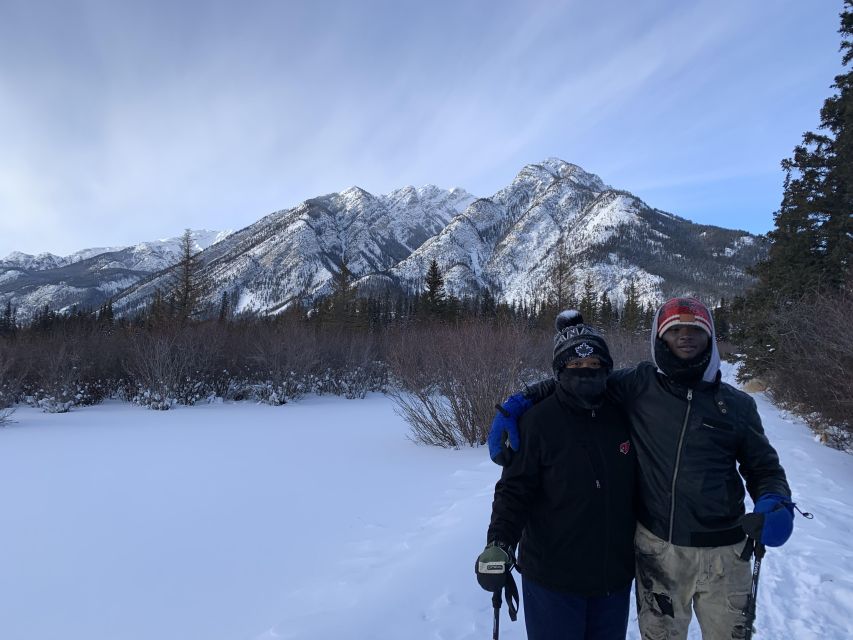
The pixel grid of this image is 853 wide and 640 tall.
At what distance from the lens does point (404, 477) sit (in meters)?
6.79

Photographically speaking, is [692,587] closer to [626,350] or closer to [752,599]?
[752,599]

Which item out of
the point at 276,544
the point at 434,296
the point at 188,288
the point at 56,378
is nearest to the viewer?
the point at 276,544

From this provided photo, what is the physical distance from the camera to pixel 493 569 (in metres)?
1.73

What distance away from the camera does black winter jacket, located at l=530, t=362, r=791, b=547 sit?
1929 millimetres

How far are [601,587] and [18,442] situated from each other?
11.0 m

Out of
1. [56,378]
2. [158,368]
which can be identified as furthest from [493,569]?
[56,378]

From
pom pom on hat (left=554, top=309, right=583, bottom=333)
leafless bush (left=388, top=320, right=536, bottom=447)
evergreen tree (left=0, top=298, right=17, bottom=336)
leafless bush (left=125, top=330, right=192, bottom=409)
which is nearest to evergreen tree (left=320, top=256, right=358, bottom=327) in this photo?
leafless bush (left=125, top=330, right=192, bottom=409)

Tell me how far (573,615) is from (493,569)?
47cm

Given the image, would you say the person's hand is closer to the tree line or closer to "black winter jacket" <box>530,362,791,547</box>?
"black winter jacket" <box>530,362,791,547</box>

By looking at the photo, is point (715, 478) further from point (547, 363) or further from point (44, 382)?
point (44, 382)

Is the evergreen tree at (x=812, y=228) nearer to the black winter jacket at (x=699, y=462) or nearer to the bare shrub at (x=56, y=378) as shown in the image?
the black winter jacket at (x=699, y=462)

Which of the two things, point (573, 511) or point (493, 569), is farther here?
point (573, 511)

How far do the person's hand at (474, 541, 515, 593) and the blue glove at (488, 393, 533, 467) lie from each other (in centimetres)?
34

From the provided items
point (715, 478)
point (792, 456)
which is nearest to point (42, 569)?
point (715, 478)
